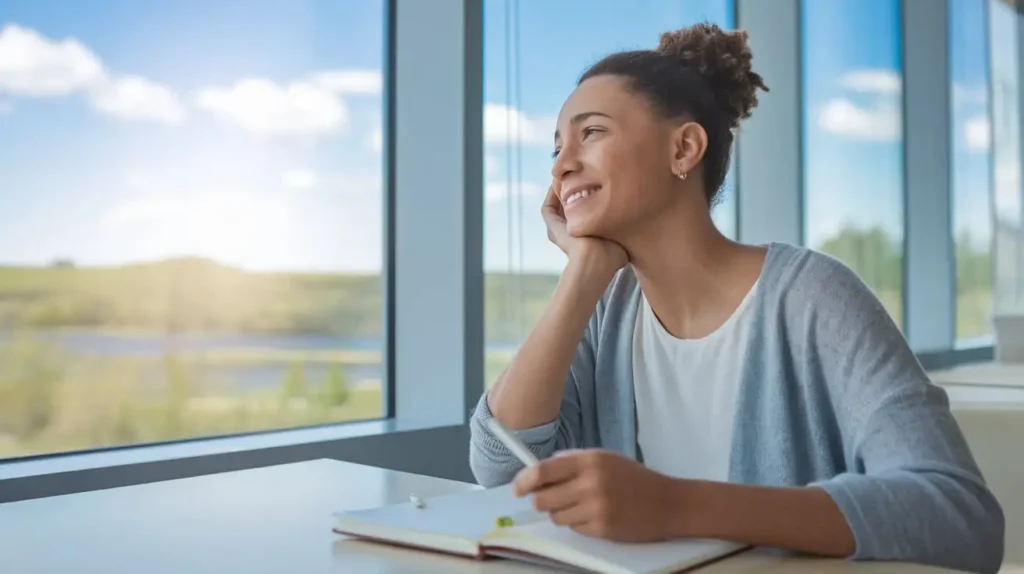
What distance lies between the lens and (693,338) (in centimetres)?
143

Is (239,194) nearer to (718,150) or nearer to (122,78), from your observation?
(122,78)

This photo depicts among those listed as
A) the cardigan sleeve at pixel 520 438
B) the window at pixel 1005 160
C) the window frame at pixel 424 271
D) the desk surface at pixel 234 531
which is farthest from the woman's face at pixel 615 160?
the window at pixel 1005 160

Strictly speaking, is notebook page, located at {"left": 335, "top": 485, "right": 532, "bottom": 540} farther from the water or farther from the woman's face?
the water

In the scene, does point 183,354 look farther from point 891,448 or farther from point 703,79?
point 891,448

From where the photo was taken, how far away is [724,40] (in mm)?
1510

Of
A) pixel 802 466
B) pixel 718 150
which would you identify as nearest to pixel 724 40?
pixel 718 150

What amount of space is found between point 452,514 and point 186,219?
50.5 inches

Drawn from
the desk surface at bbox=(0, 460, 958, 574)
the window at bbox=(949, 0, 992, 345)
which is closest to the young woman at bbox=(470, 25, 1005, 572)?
the desk surface at bbox=(0, 460, 958, 574)

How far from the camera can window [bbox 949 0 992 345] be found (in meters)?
5.08

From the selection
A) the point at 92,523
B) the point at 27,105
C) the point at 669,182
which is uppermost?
the point at 27,105

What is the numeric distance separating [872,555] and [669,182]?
2.14 feet

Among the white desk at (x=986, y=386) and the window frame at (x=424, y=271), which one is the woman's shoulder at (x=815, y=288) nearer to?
the white desk at (x=986, y=386)

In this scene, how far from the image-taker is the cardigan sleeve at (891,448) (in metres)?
0.95

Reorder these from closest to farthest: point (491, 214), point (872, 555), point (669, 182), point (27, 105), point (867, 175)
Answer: point (872, 555), point (669, 182), point (27, 105), point (491, 214), point (867, 175)
